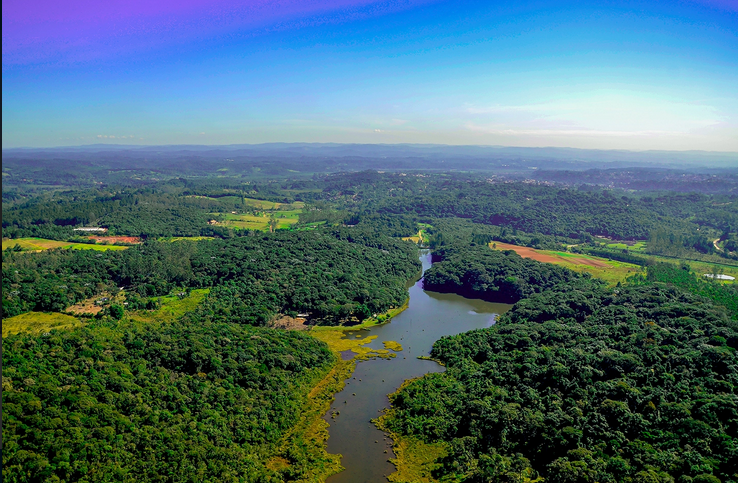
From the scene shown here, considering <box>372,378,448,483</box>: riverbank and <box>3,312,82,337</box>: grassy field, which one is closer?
<box>372,378,448,483</box>: riverbank

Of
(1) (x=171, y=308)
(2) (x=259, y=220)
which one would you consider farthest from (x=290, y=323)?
(2) (x=259, y=220)

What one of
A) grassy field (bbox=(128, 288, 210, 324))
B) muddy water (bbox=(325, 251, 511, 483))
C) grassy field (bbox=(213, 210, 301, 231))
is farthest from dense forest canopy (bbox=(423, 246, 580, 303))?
grassy field (bbox=(213, 210, 301, 231))

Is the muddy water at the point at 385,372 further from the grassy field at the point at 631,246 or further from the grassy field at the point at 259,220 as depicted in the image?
the grassy field at the point at 259,220

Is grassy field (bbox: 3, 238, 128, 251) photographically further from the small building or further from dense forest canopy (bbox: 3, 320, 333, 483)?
the small building

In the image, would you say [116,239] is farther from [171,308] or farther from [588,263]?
[588,263]

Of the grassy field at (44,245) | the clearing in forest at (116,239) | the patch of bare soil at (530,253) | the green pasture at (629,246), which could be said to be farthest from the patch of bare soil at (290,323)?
the green pasture at (629,246)

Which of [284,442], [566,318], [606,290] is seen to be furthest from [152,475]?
[606,290]
